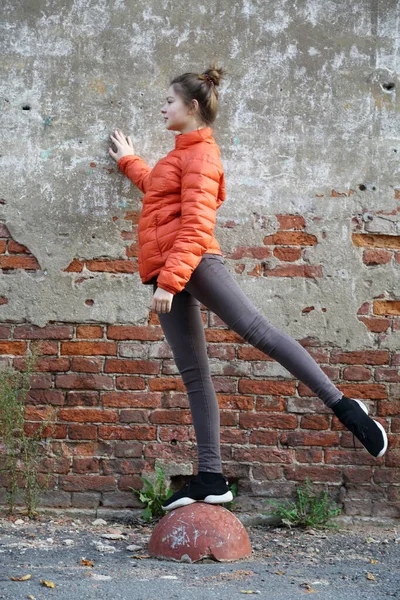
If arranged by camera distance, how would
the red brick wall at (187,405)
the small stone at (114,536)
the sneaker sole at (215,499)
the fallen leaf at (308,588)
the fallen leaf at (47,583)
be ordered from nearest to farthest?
the fallen leaf at (47,583), the fallen leaf at (308,588), the sneaker sole at (215,499), the small stone at (114,536), the red brick wall at (187,405)

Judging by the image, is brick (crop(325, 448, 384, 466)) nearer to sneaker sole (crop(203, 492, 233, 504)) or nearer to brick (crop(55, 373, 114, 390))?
sneaker sole (crop(203, 492, 233, 504))

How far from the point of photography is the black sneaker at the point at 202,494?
3662 millimetres

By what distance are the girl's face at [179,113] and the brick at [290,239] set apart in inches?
33.3

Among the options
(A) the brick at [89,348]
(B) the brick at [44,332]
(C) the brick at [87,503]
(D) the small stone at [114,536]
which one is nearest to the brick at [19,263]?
(B) the brick at [44,332]

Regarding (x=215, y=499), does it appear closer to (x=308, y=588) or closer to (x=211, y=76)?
(x=308, y=588)

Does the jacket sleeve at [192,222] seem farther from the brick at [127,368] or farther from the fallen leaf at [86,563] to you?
the fallen leaf at [86,563]

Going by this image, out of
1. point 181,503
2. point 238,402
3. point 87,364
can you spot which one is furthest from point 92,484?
point 238,402

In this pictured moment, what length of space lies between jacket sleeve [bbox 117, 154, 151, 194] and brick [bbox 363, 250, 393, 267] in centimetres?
129

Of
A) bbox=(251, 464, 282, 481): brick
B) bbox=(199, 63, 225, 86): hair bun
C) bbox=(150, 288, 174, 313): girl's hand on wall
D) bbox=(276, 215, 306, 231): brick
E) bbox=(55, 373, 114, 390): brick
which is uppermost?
bbox=(199, 63, 225, 86): hair bun

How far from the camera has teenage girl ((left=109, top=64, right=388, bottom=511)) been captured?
3.52m

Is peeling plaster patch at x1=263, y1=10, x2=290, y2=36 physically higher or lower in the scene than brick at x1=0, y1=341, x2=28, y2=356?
higher

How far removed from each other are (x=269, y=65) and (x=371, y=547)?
8.67ft

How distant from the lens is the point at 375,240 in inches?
172

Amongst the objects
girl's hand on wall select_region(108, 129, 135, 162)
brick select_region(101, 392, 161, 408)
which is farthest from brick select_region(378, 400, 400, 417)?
girl's hand on wall select_region(108, 129, 135, 162)
